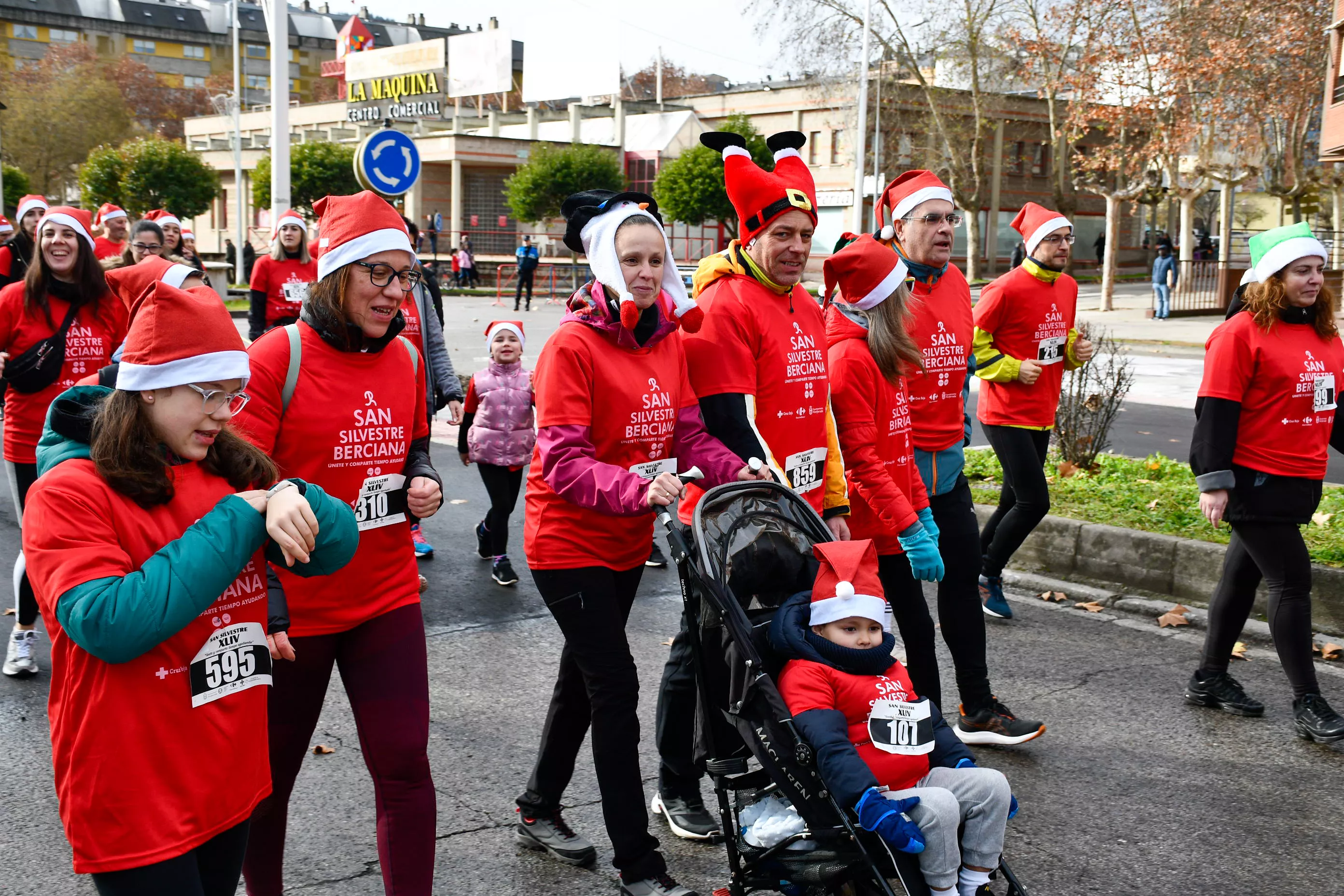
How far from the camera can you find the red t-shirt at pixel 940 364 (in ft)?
16.9

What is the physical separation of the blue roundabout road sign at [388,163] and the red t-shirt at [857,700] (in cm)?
842

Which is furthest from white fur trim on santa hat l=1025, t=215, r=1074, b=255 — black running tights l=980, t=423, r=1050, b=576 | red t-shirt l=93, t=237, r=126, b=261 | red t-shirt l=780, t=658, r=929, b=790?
red t-shirt l=93, t=237, r=126, b=261

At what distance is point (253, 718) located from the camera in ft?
8.79

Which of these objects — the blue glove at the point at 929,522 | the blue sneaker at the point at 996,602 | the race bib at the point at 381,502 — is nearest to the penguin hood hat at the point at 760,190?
the blue glove at the point at 929,522

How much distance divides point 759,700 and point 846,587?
1.25ft

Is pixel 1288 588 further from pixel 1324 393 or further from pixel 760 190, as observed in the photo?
pixel 760 190

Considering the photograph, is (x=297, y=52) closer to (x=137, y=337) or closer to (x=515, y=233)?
(x=515, y=233)

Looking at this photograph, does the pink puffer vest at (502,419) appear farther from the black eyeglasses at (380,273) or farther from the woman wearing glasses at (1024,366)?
the black eyeglasses at (380,273)

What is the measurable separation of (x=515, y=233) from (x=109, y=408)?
60625 millimetres

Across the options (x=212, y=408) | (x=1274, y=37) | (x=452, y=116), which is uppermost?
(x=452, y=116)

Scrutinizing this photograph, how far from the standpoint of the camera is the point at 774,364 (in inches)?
169

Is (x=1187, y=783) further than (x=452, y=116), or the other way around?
(x=452, y=116)

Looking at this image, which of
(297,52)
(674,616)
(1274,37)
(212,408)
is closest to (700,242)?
(1274,37)

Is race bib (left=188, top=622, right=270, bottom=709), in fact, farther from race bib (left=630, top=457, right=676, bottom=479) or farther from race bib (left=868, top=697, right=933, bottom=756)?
race bib (left=868, top=697, right=933, bottom=756)
